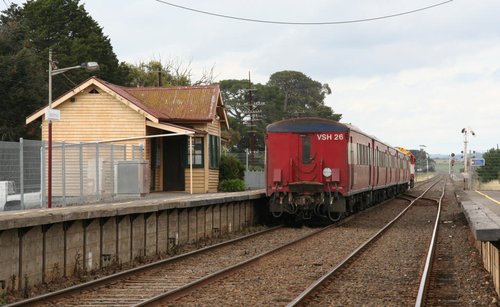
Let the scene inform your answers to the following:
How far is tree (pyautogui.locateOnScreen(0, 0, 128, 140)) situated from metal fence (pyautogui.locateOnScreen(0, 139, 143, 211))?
27.1 meters

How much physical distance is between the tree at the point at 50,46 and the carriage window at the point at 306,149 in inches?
1180

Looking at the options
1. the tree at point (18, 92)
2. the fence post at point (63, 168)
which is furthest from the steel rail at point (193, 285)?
the tree at point (18, 92)

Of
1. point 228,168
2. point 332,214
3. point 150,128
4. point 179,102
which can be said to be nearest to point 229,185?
point 228,168

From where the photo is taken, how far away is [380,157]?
28.0m

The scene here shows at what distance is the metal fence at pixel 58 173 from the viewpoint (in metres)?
14.9

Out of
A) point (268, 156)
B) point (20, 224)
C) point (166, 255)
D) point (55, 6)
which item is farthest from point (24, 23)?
point (20, 224)

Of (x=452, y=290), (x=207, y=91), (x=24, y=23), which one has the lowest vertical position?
(x=452, y=290)

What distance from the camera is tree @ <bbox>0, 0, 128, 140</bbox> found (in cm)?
4562

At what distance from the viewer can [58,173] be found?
1747cm

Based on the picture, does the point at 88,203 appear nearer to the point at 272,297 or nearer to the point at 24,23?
the point at 272,297

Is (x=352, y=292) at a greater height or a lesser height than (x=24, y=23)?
lesser

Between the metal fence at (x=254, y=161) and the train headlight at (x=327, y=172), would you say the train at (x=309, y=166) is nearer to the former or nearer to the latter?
the train headlight at (x=327, y=172)

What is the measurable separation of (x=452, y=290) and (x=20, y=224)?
6085 millimetres

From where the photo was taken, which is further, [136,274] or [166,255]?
[166,255]
